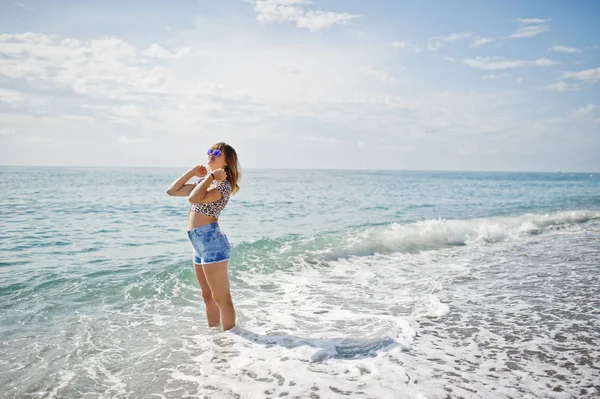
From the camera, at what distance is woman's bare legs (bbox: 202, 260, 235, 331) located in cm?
527

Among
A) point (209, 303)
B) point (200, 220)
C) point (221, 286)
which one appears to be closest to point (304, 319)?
point (209, 303)

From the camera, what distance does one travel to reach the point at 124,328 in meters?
6.06

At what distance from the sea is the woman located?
1018mm

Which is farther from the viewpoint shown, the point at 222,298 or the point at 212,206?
the point at 222,298

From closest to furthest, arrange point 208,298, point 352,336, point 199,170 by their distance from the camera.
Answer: point 199,170, point 352,336, point 208,298

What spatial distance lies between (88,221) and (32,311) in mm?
10624

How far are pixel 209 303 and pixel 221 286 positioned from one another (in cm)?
68

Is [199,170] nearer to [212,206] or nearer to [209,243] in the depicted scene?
[212,206]

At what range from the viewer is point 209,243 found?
5195 mm

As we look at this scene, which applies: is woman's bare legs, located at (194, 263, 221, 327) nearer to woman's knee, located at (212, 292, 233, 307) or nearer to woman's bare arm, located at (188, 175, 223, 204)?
woman's knee, located at (212, 292, 233, 307)

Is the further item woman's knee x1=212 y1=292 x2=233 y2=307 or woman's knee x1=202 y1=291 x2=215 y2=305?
woman's knee x1=202 y1=291 x2=215 y2=305

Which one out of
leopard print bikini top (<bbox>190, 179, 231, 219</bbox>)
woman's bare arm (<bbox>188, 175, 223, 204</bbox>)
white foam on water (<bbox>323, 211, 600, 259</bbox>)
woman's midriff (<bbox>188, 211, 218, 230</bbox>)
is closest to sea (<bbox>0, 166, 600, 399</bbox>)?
white foam on water (<bbox>323, 211, 600, 259</bbox>)

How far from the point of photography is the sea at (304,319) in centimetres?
429

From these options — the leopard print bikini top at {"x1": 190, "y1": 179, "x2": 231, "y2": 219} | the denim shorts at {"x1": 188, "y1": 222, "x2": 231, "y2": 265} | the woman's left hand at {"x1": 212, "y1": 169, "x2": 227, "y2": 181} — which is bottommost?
the denim shorts at {"x1": 188, "y1": 222, "x2": 231, "y2": 265}
